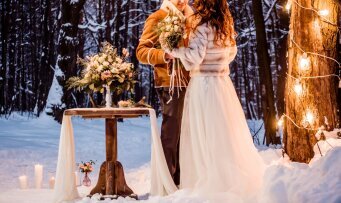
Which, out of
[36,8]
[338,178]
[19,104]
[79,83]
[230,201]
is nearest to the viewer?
[338,178]

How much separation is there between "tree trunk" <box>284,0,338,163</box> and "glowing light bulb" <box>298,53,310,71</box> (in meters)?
0.03

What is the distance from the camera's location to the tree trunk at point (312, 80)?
5.29 metres

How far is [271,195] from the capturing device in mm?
4086

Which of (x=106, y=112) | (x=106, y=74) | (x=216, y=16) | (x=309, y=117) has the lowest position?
(x=309, y=117)

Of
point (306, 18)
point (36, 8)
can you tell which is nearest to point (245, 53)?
point (36, 8)

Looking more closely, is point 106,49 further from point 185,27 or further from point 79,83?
point 185,27

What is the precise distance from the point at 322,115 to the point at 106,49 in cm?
269

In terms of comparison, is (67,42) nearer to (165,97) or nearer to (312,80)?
(165,97)

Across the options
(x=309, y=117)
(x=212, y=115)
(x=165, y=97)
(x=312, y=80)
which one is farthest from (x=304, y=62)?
(x=165, y=97)

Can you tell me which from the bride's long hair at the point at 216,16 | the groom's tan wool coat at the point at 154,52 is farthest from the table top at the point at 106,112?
the bride's long hair at the point at 216,16

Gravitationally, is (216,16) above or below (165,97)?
above

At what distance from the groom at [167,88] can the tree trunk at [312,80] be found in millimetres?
1317

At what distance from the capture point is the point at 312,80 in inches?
210

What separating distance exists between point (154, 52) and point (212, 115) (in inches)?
42.3
